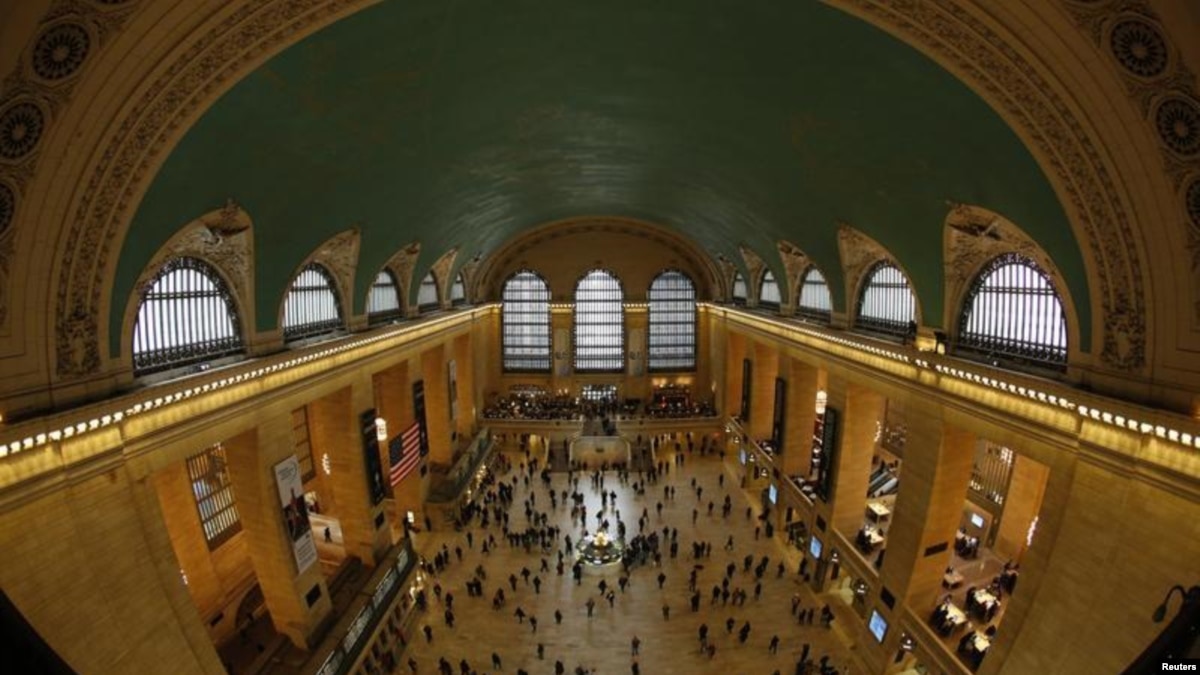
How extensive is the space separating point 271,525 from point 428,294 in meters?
15.3

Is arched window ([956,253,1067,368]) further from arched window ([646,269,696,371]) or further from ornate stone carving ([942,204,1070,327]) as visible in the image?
arched window ([646,269,696,371])

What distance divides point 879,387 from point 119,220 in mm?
15268

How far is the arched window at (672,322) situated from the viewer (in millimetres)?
36250

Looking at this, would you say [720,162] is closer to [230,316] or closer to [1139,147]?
[1139,147]

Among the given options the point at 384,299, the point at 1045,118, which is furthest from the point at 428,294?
the point at 1045,118

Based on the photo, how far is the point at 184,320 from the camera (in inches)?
446

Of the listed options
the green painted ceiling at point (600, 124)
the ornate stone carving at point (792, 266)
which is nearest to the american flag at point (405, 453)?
the green painted ceiling at point (600, 124)

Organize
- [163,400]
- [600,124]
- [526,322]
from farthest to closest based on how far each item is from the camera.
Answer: [526,322], [600,124], [163,400]

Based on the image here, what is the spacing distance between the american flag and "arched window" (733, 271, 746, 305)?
1693cm

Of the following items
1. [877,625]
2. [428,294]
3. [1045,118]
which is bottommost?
[877,625]

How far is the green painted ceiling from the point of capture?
8.90m

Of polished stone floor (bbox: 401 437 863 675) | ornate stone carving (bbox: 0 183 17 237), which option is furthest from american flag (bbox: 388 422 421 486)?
ornate stone carving (bbox: 0 183 17 237)

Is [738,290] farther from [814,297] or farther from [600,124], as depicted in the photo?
[600,124]

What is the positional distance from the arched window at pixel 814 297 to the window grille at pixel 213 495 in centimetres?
1780
